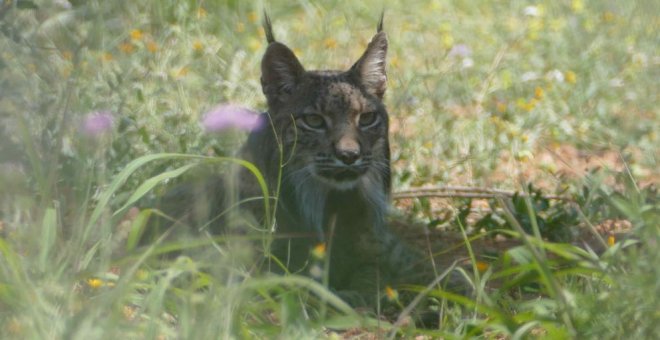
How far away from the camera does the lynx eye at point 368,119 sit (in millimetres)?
4457

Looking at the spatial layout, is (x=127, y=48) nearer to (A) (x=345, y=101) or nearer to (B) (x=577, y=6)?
(A) (x=345, y=101)

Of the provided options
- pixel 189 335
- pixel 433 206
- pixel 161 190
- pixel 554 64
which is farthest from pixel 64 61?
pixel 554 64

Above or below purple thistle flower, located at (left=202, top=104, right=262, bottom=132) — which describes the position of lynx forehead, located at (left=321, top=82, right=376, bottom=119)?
above

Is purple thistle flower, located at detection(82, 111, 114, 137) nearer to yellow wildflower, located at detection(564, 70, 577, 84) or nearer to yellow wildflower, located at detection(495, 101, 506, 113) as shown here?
yellow wildflower, located at detection(495, 101, 506, 113)

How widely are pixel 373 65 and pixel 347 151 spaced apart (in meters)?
0.49

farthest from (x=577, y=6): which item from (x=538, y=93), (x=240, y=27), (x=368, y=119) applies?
(x=368, y=119)

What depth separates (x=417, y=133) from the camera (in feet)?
20.7

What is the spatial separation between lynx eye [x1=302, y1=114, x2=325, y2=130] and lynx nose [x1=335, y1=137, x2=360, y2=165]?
0.16 metres

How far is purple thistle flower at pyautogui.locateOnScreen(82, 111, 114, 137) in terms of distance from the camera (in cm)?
394

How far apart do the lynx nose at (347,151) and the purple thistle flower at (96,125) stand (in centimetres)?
85

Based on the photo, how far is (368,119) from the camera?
448cm

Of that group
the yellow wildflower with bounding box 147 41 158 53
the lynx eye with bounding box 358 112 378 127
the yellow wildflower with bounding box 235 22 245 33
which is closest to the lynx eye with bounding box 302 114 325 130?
the lynx eye with bounding box 358 112 378 127

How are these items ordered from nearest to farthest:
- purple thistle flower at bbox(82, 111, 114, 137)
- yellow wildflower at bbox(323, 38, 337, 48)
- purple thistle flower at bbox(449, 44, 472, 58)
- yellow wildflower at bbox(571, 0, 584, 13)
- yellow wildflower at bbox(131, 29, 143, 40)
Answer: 1. purple thistle flower at bbox(82, 111, 114, 137)
2. yellow wildflower at bbox(131, 29, 143, 40)
3. yellow wildflower at bbox(323, 38, 337, 48)
4. purple thistle flower at bbox(449, 44, 472, 58)
5. yellow wildflower at bbox(571, 0, 584, 13)

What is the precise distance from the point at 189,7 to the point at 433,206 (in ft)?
6.08
